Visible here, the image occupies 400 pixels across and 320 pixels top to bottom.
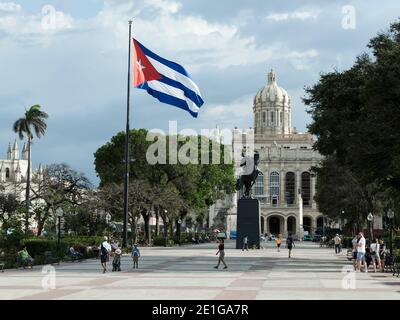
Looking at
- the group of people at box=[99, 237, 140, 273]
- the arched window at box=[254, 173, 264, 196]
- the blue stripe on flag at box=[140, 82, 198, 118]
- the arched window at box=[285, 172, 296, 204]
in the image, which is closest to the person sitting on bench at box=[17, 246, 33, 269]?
the group of people at box=[99, 237, 140, 273]

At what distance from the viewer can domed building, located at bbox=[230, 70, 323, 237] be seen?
542 feet

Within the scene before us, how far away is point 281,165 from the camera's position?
580 feet

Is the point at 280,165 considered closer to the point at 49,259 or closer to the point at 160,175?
the point at 160,175

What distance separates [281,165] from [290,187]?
6239 millimetres

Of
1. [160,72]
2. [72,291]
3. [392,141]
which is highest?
[160,72]

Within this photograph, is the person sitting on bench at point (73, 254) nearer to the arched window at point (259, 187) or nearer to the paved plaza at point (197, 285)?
the paved plaza at point (197, 285)

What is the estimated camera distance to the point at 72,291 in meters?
19.2

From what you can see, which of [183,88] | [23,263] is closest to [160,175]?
[183,88]

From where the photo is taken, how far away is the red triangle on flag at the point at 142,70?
35.2 metres

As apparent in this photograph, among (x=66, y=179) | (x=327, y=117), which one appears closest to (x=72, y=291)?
(x=327, y=117)

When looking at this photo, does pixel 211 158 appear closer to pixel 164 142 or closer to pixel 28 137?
pixel 164 142
